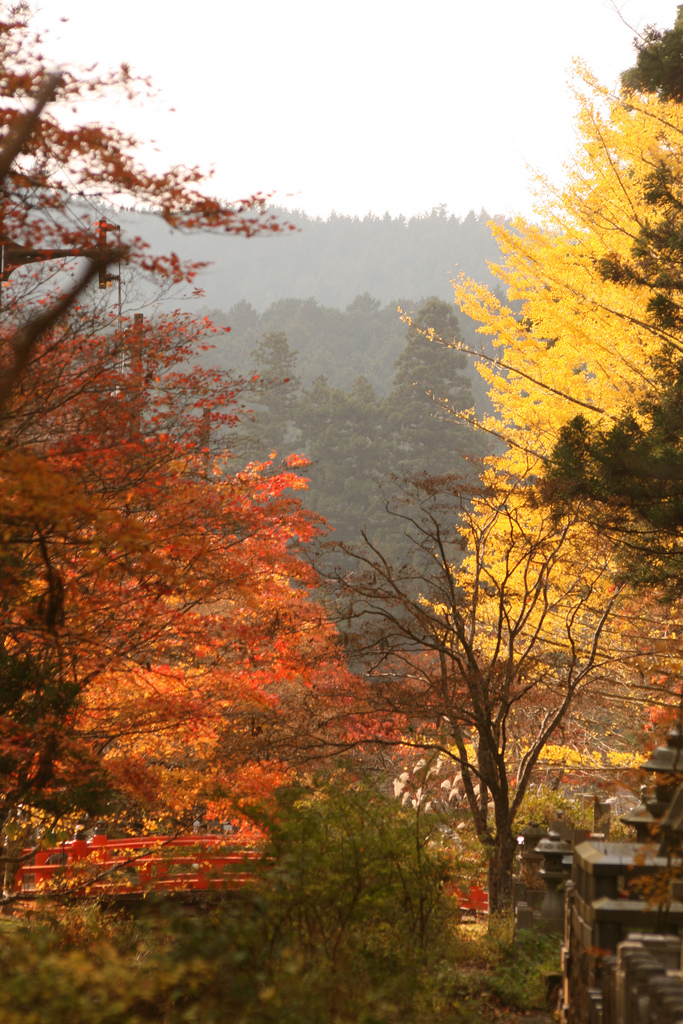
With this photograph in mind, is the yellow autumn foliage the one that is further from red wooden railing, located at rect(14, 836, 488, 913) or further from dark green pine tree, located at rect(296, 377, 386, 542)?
dark green pine tree, located at rect(296, 377, 386, 542)

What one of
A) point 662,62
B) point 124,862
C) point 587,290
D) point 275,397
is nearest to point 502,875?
point 124,862

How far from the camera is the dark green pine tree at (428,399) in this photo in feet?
128

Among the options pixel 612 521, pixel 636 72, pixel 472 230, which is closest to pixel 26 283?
pixel 612 521

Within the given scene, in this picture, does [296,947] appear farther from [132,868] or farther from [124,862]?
[132,868]

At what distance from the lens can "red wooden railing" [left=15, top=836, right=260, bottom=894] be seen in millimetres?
11219

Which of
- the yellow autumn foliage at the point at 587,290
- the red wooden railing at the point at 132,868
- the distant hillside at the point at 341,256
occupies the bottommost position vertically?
the red wooden railing at the point at 132,868

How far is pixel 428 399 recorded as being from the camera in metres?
40.9

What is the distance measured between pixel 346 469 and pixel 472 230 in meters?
56.4

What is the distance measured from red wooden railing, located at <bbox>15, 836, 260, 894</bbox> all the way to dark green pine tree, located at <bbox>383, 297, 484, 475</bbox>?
26899mm

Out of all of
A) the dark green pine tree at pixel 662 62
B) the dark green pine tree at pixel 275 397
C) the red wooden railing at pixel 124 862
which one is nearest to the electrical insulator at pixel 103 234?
the dark green pine tree at pixel 662 62

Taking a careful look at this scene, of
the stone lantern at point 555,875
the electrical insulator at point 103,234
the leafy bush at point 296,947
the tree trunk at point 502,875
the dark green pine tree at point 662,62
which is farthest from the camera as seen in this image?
the tree trunk at point 502,875

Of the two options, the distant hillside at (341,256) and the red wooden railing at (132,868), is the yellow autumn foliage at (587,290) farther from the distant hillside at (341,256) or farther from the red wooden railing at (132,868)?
the distant hillside at (341,256)

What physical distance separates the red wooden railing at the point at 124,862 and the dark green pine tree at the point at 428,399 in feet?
88.3

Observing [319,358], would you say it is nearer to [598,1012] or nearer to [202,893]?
[202,893]
